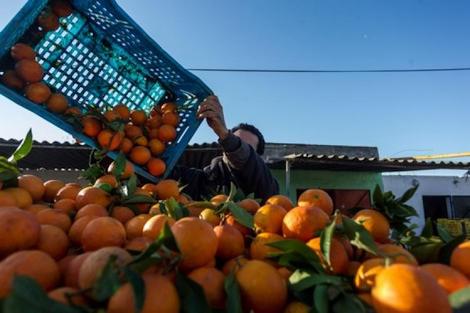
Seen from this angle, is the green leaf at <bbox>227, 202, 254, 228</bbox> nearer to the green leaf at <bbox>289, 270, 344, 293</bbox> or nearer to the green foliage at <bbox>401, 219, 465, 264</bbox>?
the green leaf at <bbox>289, 270, 344, 293</bbox>

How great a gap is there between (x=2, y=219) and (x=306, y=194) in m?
0.83

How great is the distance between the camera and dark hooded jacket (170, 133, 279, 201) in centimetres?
229

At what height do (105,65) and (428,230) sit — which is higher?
(105,65)

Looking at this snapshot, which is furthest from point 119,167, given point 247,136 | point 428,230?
point 247,136

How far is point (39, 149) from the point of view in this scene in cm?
518

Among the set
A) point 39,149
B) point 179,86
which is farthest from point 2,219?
point 39,149

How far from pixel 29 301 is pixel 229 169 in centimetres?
196

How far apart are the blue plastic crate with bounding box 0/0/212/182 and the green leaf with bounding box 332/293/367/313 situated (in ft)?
5.11

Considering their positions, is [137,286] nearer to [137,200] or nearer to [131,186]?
[137,200]

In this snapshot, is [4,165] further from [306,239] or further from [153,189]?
[306,239]

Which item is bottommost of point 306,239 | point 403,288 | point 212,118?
point 403,288

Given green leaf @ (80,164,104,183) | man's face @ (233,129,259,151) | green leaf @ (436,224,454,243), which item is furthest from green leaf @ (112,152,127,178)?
man's face @ (233,129,259,151)

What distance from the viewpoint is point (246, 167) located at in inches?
93.0

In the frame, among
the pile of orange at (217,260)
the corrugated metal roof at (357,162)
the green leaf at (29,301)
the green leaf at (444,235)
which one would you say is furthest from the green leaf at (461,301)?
the corrugated metal roof at (357,162)
